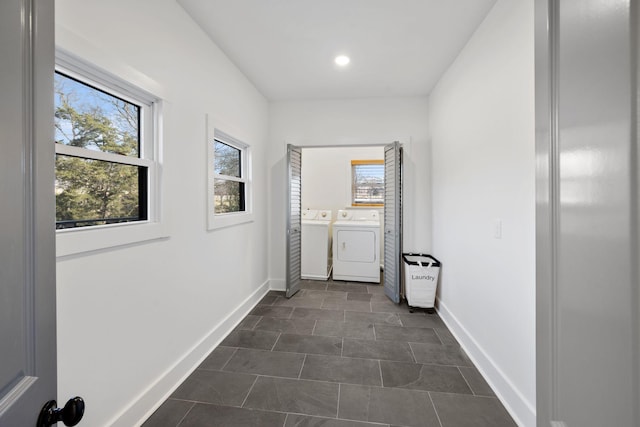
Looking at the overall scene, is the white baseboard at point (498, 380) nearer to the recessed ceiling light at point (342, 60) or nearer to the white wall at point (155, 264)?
the white wall at point (155, 264)

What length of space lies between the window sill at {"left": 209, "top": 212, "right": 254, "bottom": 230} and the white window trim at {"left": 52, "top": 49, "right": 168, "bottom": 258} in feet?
1.86

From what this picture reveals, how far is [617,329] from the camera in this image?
1.48 ft

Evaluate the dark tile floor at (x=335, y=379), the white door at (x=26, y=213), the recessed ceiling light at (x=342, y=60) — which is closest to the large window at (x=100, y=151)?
the white door at (x=26, y=213)

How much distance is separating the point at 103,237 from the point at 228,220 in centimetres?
127

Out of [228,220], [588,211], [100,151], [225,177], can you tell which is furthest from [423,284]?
[100,151]

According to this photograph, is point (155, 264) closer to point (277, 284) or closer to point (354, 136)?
point (277, 284)

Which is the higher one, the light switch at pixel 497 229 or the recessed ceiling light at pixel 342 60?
the recessed ceiling light at pixel 342 60

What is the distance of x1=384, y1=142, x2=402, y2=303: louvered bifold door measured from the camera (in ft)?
10.8

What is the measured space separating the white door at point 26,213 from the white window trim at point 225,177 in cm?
167

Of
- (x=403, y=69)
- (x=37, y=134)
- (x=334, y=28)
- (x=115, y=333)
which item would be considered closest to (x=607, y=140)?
(x=37, y=134)

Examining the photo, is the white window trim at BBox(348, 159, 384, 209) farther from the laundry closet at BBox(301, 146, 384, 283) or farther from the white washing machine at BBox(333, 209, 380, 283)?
the white washing machine at BBox(333, 209, 380, 283)

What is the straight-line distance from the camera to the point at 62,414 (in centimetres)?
56

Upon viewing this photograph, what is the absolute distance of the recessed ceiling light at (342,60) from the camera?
2580 millimetres

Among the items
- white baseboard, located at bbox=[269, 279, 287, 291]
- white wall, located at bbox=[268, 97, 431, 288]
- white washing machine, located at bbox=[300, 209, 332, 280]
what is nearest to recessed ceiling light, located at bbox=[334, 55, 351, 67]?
white wall, located at bbox=[268, 97, 431, 288]
